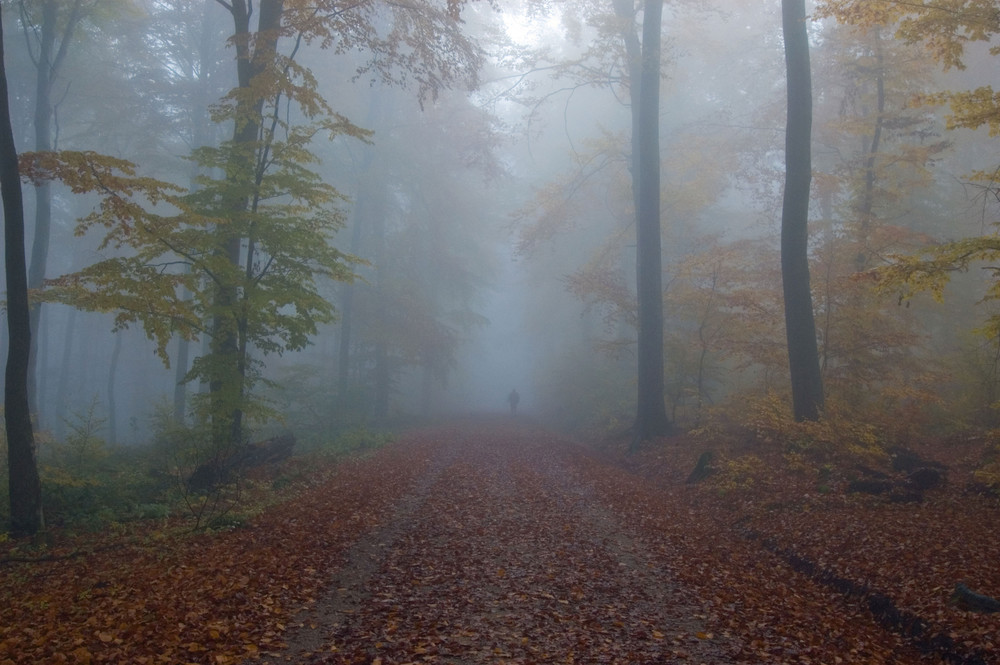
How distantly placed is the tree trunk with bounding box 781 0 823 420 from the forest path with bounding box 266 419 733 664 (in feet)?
16.8

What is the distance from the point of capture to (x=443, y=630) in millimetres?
5250

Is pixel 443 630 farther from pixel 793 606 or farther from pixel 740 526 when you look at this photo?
pixel 740 526

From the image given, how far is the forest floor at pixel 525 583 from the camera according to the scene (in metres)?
4.89

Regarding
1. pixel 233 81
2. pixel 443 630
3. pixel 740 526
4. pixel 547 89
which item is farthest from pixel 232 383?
pixel 547 89

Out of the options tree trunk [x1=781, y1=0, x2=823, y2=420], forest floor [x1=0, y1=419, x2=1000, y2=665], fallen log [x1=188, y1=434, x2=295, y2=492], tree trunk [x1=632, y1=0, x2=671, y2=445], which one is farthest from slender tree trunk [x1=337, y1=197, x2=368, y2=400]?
tree trunk [x1=781, y1=0, x2=823, y2=420]

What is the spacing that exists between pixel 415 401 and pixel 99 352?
76.4 ft

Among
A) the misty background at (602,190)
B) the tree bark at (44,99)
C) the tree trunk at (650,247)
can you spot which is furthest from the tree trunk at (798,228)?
the tree bark at (44,99)

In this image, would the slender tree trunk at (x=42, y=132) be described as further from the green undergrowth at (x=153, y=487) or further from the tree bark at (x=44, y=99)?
the green undergrowth at (x=153, y=487)

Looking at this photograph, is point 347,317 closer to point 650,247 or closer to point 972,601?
point 650,247

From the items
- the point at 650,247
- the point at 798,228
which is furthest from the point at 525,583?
the point at 650,247

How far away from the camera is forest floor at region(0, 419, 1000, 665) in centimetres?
489

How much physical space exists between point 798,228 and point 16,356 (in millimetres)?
12886

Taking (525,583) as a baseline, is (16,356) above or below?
above

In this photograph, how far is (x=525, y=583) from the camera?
6.42m
